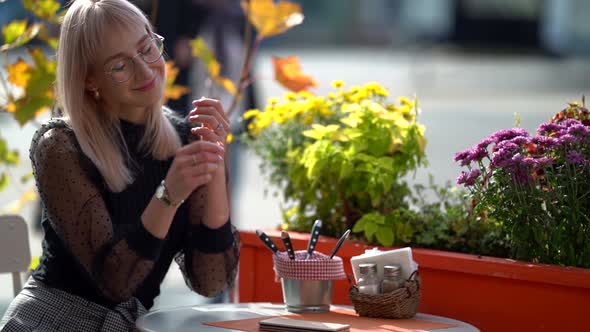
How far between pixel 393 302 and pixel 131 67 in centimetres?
77

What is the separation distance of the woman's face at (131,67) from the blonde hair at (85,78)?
2 cm

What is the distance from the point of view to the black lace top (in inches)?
97.8

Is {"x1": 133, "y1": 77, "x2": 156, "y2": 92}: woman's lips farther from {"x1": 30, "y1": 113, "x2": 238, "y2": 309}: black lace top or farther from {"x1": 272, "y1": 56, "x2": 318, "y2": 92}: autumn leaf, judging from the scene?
{"x1": 272, "y1": 56, "x2": 318, "y2": 92}: autumn leaf

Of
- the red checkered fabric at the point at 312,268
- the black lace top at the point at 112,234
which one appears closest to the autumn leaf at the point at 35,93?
the black lace top at the point at 112,234

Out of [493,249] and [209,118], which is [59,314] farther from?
[493,249]

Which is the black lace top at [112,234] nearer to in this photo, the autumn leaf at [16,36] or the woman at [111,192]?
the woman at [111,192]

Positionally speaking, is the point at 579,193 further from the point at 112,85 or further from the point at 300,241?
the point at 112,85

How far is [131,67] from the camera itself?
259cm

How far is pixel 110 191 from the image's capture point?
2609 millimetres

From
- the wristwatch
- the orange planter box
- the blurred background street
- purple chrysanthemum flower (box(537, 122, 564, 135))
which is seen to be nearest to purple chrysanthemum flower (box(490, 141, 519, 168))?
purple chrysanthemum flower (box(537, 122, 564, 135))

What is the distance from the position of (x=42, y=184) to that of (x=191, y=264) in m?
0.41

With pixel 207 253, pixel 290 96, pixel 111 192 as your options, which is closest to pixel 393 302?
pixel 207 253

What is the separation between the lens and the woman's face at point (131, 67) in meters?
2.58

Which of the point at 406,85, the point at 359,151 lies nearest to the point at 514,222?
the point at 359,151
